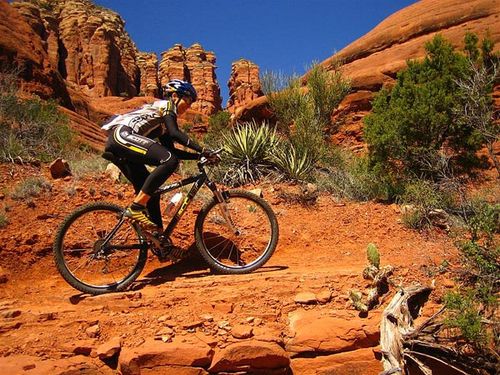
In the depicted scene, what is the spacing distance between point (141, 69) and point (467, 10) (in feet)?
182

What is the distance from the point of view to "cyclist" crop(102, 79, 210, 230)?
4.45 metres

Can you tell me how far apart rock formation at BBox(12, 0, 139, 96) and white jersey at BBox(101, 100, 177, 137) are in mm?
54058

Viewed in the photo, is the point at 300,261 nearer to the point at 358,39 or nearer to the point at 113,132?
the point at 113,132

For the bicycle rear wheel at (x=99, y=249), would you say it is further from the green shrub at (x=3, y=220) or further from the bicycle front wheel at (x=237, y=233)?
the green shrub at (x=3, y=220)

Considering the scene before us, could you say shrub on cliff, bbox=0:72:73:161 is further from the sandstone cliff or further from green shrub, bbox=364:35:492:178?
the sandstone cliff

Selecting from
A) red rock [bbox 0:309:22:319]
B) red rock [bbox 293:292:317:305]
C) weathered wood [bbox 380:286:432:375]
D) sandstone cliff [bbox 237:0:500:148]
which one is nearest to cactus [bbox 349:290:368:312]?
weathered wood [bbox 380:286:432:375]

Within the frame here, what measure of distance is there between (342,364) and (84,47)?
6176 centimetres

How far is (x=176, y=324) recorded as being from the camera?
3535 millimetres

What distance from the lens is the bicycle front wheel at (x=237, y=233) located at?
4.84 metres

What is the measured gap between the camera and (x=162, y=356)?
10.4 ft

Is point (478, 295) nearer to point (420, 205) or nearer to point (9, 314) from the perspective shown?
point (420, 205)

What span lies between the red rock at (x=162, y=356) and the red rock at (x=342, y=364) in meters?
0.77

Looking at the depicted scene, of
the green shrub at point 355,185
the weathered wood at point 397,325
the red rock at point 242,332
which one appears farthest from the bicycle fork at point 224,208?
the green shrub at point 355,185

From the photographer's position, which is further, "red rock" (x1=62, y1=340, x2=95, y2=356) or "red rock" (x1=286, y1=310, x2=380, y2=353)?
"red rock" (x1=286, y1=310, x2=380, y2=353)
